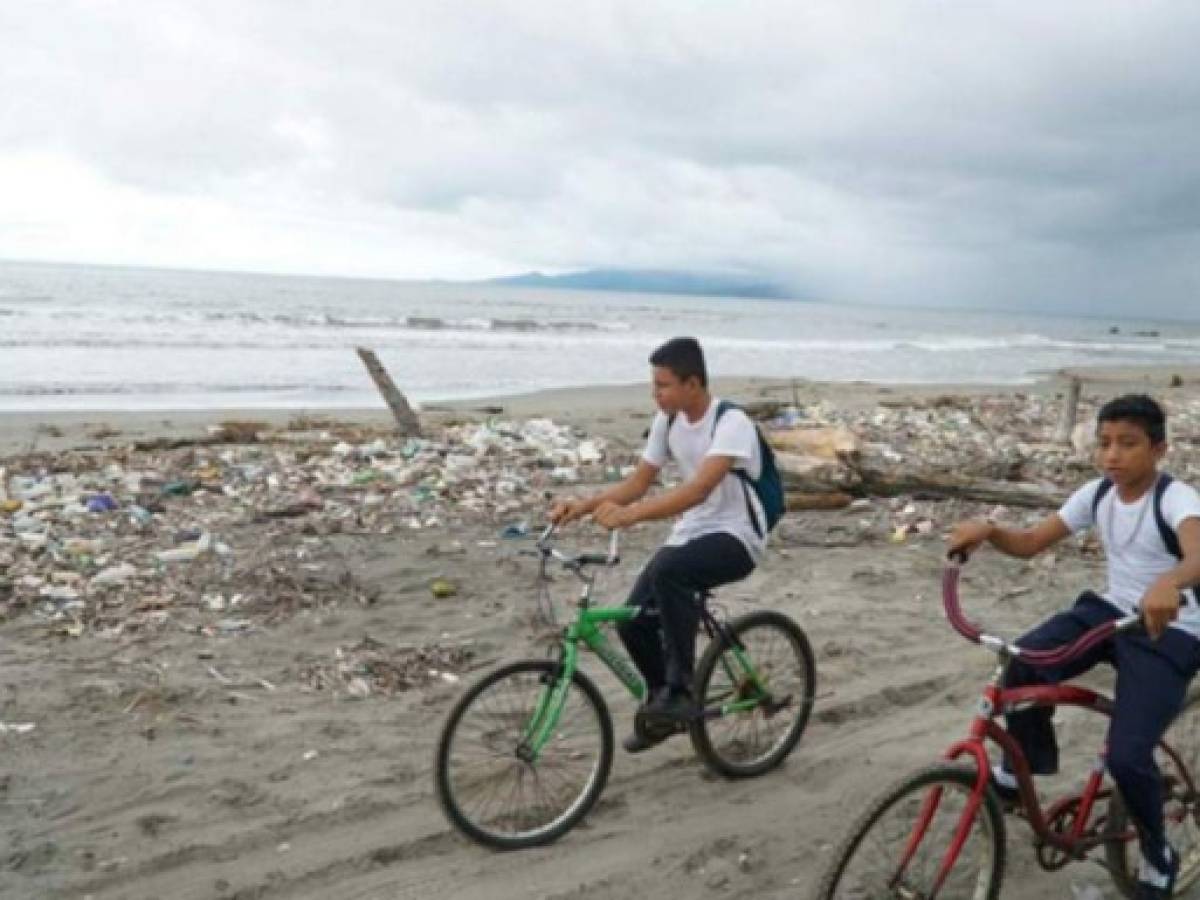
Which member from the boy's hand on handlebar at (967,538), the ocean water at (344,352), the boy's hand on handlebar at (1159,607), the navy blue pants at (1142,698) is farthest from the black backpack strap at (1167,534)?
the ocean water at (344,352)

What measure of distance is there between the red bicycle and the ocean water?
59.7ft

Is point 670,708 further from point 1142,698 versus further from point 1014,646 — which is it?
point 1142,698

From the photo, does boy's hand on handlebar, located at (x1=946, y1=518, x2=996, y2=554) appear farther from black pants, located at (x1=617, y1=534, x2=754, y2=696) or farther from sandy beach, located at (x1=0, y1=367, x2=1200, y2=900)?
sandy beach, located at (x1=0, y1=367, x2=1200, y2=900)

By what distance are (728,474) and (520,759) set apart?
145cm

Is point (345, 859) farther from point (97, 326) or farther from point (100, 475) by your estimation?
point (97, 326)

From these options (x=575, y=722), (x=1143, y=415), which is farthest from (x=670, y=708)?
(x=1143, y=415)

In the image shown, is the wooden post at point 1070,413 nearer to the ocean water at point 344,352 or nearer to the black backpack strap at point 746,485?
the black backpack strap at point 746,485

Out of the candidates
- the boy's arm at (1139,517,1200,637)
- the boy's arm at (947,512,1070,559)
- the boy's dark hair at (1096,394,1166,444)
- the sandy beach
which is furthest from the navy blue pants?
the sandy beach

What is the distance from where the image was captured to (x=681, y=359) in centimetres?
461

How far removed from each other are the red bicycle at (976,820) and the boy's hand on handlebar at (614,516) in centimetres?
122

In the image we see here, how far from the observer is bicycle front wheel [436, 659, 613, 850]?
14.0 ft

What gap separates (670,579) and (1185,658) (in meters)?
1.89

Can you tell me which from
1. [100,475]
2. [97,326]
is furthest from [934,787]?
[97,326]

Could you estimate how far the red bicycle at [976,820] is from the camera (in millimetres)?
3264
